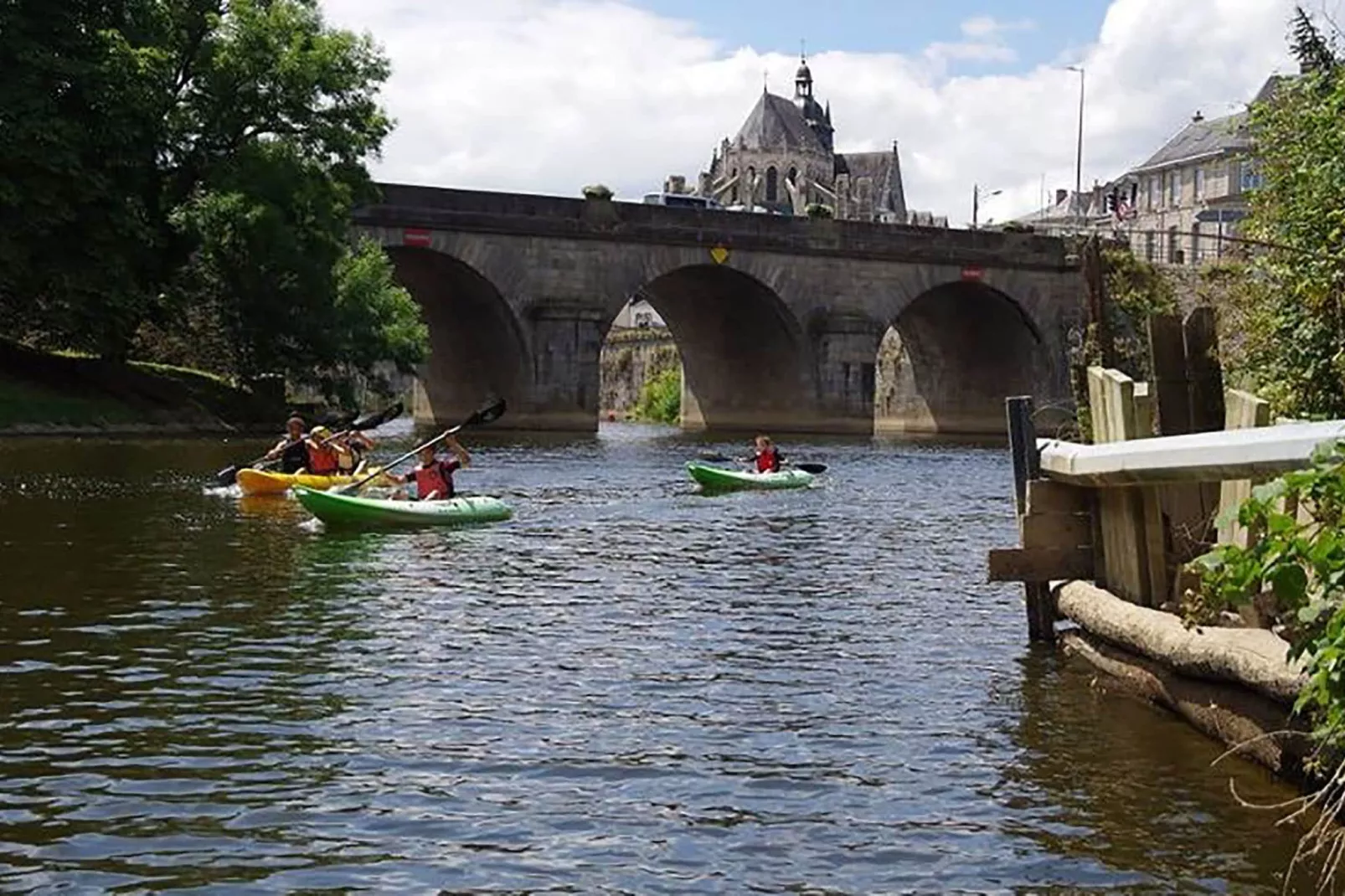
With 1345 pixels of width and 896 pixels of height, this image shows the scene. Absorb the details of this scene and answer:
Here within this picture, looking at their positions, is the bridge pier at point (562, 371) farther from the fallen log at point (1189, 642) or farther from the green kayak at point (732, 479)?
the fallen log at point (1189, 642)

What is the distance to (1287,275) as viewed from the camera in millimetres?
15367

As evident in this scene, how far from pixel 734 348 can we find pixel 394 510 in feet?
153

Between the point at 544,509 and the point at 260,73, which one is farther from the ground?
the point at 260,73

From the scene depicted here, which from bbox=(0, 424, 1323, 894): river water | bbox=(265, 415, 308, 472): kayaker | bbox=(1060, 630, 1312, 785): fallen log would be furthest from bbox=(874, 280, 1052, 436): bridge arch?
bbox=(1060, 630, 1312, 785): fallen log

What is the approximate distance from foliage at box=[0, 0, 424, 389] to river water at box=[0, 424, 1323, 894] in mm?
23158

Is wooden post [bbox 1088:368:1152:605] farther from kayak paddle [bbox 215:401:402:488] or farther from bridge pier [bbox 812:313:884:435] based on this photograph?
bridge pier [bbox 812:313:884:435]

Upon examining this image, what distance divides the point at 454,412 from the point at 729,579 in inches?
1799

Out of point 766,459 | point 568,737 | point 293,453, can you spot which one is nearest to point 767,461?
point 766,459

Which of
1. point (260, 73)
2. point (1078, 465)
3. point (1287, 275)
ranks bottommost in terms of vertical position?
point (1078, 465)

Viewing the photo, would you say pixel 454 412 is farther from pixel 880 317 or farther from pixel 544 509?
pixel 544 509

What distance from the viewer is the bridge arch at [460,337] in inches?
2288

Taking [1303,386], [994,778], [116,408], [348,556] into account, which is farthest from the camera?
[116,408]

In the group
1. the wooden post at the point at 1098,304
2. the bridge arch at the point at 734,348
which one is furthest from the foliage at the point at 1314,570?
the bridge arch at the point at 734,348

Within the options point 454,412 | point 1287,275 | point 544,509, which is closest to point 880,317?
point 454,412
